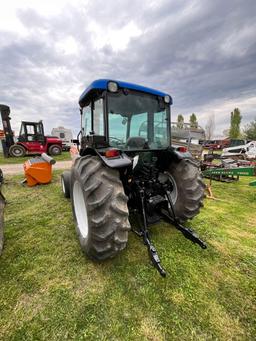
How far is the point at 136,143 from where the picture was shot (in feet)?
8.61

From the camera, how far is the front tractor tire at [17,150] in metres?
12.9

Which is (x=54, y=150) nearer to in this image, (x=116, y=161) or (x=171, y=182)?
(x=171, y=182)

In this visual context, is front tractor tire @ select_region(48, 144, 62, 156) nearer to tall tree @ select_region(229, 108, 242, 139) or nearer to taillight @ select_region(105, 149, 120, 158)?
taillight @ select_region(105, 149, 120, 158)

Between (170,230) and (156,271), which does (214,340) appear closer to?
(156,271)

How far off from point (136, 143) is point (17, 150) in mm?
13355

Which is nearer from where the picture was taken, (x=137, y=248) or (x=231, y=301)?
(x=231, y=301)

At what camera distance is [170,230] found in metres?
2.94

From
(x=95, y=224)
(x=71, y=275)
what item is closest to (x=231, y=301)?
(x=95, y=224)

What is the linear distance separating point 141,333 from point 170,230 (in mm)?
1659

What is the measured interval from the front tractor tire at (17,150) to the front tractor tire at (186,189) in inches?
529

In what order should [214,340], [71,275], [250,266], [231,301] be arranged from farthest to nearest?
[250,266] → [71,275] → [231,301] → [214,340]

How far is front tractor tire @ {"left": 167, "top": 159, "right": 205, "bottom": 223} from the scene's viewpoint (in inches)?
106

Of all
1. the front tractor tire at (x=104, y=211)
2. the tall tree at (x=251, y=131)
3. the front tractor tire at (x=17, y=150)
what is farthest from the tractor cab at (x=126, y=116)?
the tall tree at (x=251, y=131)

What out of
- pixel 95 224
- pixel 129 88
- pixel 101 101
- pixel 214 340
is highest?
pixel 129 88
